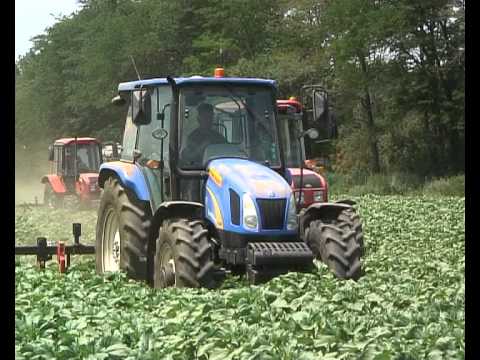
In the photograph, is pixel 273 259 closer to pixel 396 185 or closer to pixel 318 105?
pixel 318 105

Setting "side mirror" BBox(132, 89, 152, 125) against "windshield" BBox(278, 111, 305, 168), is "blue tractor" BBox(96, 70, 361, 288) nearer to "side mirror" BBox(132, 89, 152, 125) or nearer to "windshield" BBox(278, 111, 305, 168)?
"side mirror" BBox(132, 89, 152, 125)

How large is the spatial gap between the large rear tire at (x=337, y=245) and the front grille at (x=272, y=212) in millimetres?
468

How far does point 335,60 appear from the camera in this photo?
3888cm

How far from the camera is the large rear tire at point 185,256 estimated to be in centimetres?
767

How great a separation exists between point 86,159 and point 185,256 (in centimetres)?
1788

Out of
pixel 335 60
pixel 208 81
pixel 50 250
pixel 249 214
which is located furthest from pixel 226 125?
pixel 335 60

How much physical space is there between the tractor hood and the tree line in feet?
89.4

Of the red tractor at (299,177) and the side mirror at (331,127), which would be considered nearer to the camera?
the side mirror at (331,127)

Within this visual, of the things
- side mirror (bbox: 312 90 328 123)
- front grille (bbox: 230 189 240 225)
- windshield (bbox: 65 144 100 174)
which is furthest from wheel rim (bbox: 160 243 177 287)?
windshield (bbox: 65 144 100 174)

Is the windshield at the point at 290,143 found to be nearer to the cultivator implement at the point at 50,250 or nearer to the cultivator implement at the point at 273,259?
the cultivator implement at the point at 50,250

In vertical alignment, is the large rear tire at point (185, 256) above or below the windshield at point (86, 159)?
below

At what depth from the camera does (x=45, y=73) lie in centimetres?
6203

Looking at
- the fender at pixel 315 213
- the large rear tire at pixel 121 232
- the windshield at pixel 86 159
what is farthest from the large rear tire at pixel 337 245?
the windshield at pixel 86 159

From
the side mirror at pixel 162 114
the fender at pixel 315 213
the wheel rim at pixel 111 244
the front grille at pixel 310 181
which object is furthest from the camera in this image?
the front grille at pixel 310 181
